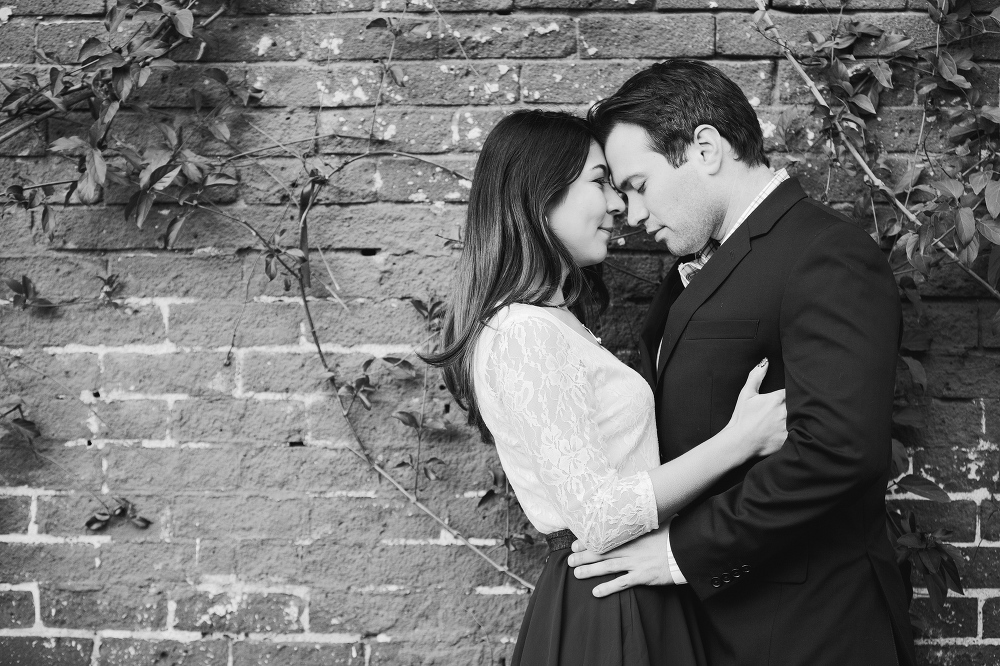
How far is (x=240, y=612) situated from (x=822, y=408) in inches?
64.4

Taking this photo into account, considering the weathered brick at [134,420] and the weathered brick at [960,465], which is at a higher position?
the weathered brick at [134,420]

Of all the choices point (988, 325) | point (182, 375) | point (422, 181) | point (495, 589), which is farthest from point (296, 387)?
point (988, 325)

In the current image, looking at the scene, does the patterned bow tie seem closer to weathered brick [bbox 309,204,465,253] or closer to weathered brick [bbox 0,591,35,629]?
weathered brick [bbox 309,204,465,253]

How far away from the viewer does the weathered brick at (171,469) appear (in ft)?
7.13

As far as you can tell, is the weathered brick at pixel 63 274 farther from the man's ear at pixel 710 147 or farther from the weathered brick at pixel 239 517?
the man's ear at pixel 710 147

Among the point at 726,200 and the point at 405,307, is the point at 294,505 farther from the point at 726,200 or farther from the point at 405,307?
the point at 726,200

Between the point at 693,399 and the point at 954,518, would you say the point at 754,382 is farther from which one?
the point at 954,518

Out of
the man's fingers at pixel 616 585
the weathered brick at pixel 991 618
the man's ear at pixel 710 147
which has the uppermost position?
the man's ear at pixel 710 147

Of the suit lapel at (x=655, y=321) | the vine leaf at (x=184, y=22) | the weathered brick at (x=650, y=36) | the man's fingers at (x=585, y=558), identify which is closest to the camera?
the man's fingers at (x=585, y=558)

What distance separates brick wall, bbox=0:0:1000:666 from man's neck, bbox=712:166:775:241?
40 cm

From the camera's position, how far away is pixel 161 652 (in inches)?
85.3

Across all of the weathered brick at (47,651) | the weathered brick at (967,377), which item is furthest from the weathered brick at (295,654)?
the weathered brick at (967,377)

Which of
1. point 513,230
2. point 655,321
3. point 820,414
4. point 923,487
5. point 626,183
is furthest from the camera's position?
point 923,487

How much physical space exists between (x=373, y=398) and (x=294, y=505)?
0.37 meters
